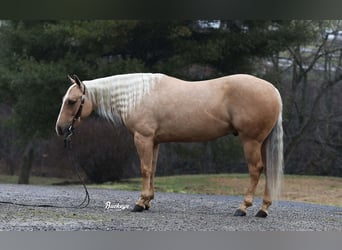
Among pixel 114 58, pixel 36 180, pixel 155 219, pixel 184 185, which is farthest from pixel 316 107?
pixel 155 219

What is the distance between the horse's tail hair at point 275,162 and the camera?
5566 mm

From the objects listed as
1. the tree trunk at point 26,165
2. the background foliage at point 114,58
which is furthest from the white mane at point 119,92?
the tree trunk at point 26,165

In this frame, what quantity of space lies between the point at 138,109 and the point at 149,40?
553cm

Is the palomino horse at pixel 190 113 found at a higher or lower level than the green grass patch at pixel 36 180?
higher

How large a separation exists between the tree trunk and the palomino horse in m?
7.76

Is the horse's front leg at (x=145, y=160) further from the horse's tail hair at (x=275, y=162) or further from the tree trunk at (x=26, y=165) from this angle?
the tree trunk at (x=26, y=165)

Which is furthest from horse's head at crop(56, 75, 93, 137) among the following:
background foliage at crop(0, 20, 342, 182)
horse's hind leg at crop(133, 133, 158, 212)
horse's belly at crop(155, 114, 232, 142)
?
background foliage at crop(0, 20, 342, 182)

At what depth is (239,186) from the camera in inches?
456

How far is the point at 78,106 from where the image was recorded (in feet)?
19.4

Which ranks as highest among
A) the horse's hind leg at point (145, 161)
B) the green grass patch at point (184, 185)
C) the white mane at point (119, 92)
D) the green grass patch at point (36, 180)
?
the white mane at point (119, 92)

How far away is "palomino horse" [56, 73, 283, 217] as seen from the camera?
218 inches

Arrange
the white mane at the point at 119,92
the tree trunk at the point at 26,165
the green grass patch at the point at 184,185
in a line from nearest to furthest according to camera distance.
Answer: the white mane at the point at 119,92 < the green grass patch at the point at 184,185 < the tree trunk at the point at 26,165

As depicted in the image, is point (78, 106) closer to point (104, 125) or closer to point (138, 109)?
point (138, 109)

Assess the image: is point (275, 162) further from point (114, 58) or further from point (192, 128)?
point (114, 58)
